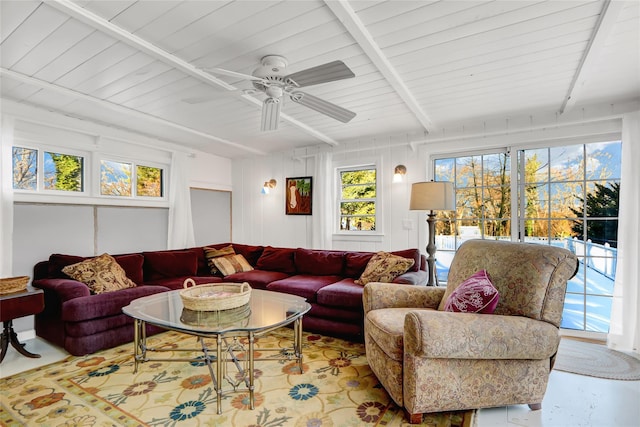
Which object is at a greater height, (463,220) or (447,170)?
(447,170)

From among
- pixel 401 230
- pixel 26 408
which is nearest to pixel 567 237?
pixel 401 230

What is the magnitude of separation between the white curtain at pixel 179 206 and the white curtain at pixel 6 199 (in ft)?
5.51

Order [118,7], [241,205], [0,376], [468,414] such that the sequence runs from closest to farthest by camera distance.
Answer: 1. [118,7]
2. [468,414]
3. [0,376]
4. [241,205]

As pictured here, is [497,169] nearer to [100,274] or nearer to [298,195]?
[298,195]

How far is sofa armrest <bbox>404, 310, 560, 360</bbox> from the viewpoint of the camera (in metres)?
1.70

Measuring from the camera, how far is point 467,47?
2.12 m

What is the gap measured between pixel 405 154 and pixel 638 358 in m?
2.95

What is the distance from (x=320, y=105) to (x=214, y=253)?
2775mm

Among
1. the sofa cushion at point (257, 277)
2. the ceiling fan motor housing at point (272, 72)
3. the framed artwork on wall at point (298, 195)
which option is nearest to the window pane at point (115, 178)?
the sofa cushion at point (257, 277)

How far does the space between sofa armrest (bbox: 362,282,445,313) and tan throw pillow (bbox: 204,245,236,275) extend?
238 cm

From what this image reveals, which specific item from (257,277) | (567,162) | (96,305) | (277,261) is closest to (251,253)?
(277,261)

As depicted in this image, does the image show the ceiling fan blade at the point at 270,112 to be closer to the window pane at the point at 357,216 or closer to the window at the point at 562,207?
the window pane at the point at 357,216

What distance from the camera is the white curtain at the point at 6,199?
291 centimetres

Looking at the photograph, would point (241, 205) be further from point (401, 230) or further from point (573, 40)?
point (573, 40)
